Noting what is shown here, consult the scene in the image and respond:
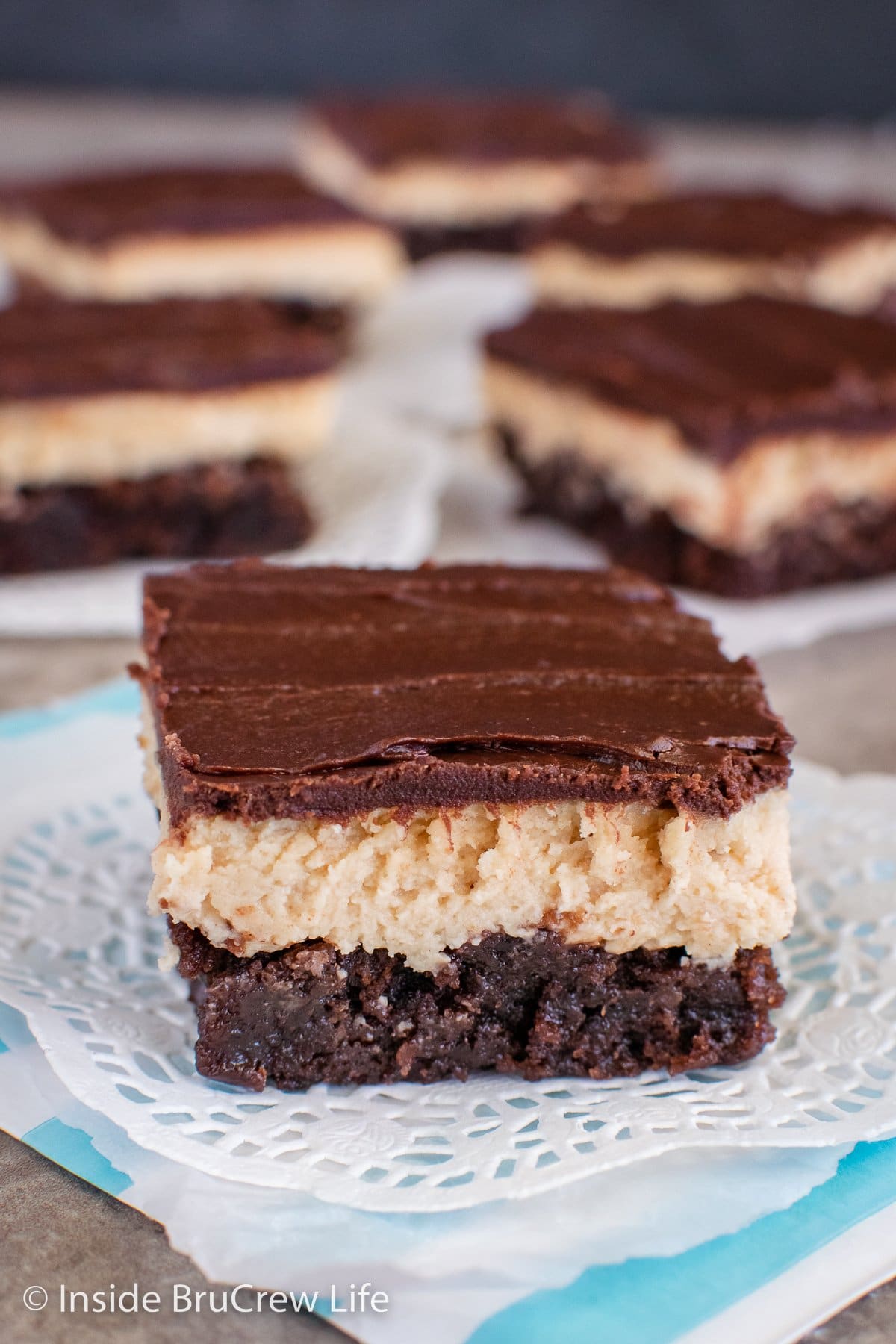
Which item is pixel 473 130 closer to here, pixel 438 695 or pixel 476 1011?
pixel 438 695

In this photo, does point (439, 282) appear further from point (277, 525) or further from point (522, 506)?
point (277, 525)

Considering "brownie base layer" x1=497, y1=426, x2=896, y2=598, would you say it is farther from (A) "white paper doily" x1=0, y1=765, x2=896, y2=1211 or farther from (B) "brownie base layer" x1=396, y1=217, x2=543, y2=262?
(B) "brownie base layer" x1=396, y1=217, x2=543, y2=262

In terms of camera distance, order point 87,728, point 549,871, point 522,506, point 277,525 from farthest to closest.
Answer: point 522,506 < point 277,525 < point 87,728 < point 549,871

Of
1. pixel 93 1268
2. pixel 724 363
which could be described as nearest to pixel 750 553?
pixel 724 363

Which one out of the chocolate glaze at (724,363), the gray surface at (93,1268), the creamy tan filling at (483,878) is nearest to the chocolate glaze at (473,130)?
the chocolate glaze at (724,363)

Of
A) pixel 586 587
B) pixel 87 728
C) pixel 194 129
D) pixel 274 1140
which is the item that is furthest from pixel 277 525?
pixel 194 129

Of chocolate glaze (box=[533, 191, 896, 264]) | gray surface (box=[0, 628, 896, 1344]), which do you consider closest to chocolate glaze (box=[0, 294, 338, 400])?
chocolate glaze (box=[533, 191, 896, 264])
